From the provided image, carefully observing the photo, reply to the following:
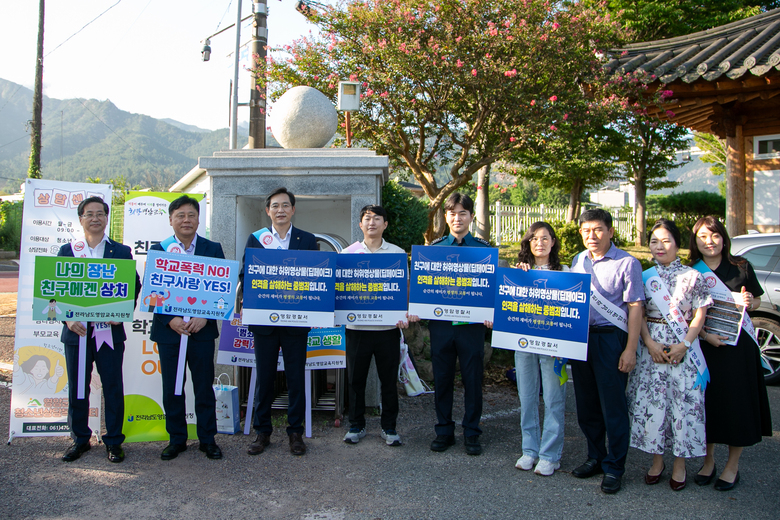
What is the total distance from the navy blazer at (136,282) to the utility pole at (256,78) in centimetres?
839

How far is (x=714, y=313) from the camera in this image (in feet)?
11.7

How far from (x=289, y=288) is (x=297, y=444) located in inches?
47.1

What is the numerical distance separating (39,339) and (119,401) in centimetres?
98

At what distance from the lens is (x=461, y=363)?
165 inches

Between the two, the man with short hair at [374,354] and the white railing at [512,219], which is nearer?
the man with short hair at [374,354]

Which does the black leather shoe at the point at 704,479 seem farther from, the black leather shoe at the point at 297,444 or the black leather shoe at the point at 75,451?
the black leather shoe at the point at 75,451

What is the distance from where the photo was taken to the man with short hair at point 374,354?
4262mm

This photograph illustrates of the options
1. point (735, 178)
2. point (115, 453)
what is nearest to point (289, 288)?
point (115, 453)

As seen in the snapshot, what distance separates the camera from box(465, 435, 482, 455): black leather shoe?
408 cm

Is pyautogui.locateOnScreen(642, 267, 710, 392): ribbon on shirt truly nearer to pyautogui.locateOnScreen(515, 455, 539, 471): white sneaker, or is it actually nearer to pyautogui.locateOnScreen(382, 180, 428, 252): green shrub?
pyautogui.locateOnScreen(515, 455, 539, 471): white sneaker

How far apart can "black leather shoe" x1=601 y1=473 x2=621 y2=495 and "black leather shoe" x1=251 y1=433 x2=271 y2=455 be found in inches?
96.0

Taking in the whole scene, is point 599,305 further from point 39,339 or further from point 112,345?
point 39,339

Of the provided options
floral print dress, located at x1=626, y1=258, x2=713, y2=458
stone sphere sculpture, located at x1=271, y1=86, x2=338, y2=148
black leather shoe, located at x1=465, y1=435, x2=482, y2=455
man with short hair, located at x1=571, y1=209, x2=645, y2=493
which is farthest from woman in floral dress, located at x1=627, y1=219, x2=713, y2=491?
stone sphere sculpture, located at x1=271, y1=86, x2=338, y2=148

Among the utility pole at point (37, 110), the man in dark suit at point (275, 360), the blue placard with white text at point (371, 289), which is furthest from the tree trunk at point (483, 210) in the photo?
the utility pole at point (37, 110)
